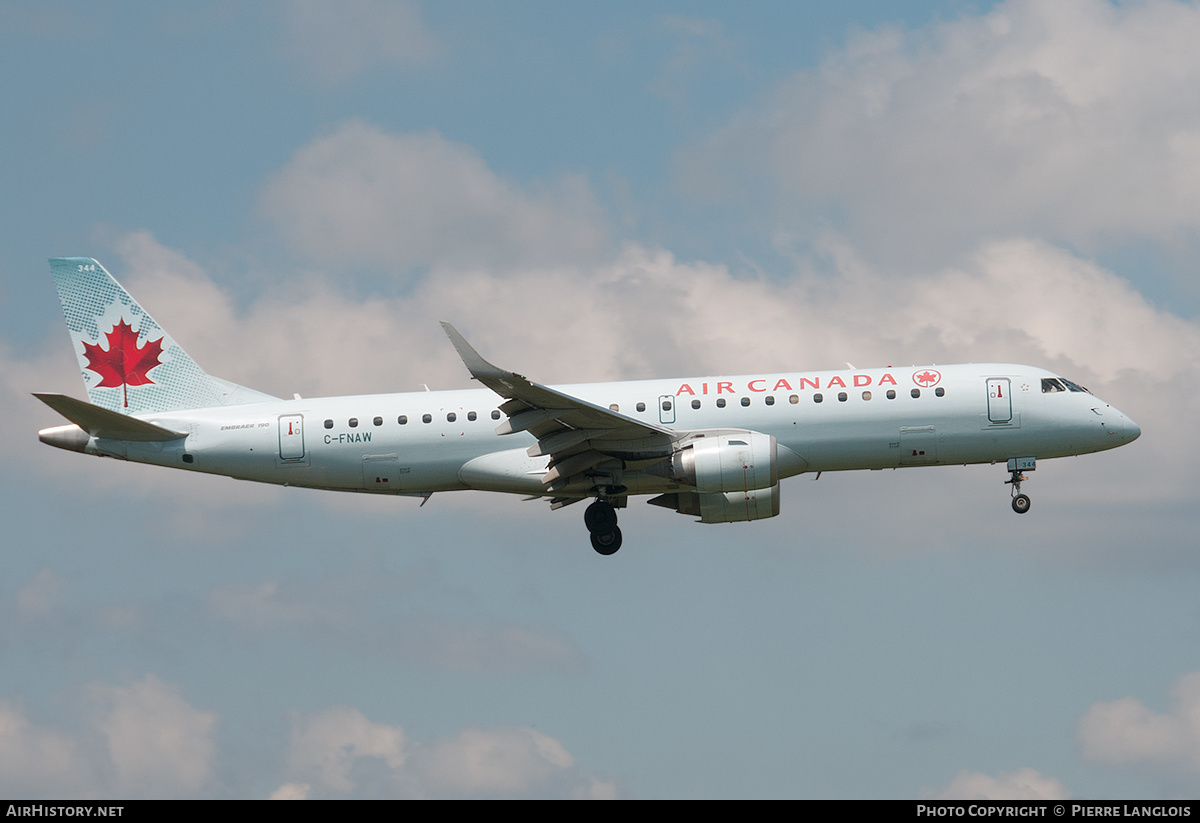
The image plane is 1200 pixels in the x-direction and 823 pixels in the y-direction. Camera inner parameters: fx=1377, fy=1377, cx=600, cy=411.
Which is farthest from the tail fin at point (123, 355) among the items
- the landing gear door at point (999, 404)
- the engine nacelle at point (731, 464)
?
the landing gear door at point (999, 404)

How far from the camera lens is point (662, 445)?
125ft

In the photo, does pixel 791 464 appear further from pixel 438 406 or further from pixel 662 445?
pixel 438 406

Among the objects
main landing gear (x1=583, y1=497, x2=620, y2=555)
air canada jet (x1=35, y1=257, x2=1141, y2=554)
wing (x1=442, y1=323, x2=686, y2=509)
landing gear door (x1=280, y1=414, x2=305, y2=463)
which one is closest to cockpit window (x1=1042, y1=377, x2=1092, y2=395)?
air canada jet (x1=35, y1=257, x2=1141, y2=554)

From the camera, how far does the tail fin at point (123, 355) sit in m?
42.3

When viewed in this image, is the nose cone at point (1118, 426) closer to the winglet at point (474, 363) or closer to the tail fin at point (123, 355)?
the winglet at point (474, 363)

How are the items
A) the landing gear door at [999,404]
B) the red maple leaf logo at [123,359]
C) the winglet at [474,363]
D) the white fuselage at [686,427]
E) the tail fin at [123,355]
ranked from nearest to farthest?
the winglet at [474,363] → the white fuselage at [686,427] → the landing gear door at [999,404] → the tail fin at [123,355] → the red maple leaf logo at [123,359]

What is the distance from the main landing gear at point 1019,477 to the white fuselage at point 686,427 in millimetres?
199

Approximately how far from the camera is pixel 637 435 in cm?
3766

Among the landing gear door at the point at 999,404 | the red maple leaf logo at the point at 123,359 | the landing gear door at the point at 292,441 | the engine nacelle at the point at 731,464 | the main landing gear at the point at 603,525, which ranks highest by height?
the red maple leaf logo at the point at 123,359

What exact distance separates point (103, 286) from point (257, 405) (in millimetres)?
7357

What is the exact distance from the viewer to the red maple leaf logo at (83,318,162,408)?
42.8 m

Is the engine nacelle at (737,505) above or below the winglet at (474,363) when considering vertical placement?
below

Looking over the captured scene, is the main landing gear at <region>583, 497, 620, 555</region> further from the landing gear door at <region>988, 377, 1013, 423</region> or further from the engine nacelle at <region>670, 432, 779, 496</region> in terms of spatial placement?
the landing gear door at <region>988, 377, 1013, 423</region>

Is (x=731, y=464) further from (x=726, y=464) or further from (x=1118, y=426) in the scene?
(x=1118, y=426)
